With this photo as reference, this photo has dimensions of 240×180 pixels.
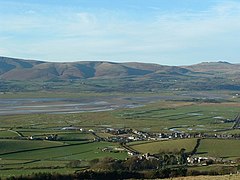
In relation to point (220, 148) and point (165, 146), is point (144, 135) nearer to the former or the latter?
point (165, 146)

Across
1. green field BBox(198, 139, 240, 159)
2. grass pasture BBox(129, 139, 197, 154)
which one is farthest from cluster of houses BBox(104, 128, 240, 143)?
green field BBox(198, 139, 240, 159)

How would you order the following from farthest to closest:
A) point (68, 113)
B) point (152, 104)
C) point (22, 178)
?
point (152, 104) → point (68, 113) → point (22, 178)

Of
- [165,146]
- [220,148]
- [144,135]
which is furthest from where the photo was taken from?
[144,135]

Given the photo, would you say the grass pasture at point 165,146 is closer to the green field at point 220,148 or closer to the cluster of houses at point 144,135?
the green field at point 220,148

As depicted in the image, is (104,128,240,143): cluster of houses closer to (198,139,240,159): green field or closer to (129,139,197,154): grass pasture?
(129,139,197,154): grass pasture

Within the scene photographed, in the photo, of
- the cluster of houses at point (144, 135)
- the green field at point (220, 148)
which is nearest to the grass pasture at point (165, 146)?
the green field at point (220, 148)

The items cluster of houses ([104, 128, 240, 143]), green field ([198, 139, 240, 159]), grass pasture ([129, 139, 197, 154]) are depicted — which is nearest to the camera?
green field ([198, 139, 240, 159])

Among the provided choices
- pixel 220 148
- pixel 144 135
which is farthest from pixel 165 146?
pixel 144 135

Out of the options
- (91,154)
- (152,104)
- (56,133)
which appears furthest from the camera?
(152,104)

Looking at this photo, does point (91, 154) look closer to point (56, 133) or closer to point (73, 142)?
point (73, 142)

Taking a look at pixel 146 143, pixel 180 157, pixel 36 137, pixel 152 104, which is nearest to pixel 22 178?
pixel 180 157

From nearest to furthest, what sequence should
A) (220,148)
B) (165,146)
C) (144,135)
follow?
1. (220,148)
2. (165,146)
3. (144,135)
